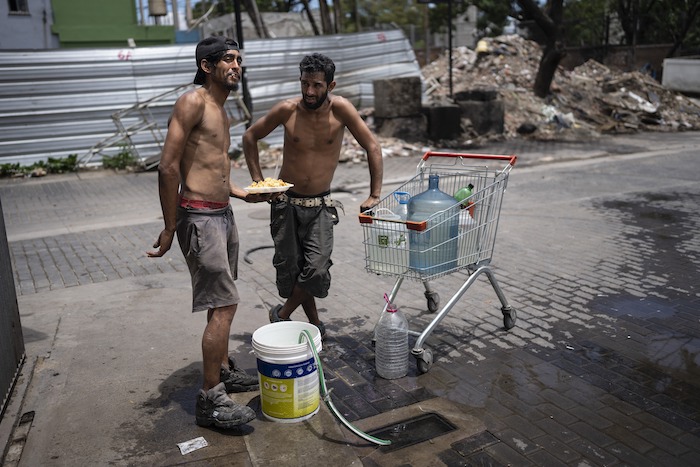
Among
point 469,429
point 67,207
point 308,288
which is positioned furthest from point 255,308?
point 67,207

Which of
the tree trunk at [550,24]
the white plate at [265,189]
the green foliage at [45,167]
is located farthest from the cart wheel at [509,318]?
the tree trunk at [550,24]

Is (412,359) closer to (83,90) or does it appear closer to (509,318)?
(509,318)

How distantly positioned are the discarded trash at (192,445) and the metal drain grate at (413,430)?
92cm

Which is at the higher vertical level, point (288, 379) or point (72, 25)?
point (72, 25)

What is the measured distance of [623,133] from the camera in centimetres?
1909

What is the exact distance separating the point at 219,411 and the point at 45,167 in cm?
1297

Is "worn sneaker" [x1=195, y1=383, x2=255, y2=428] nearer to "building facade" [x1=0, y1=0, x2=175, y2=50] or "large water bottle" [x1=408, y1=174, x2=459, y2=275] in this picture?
"large water bottle" [x1=408, y1=174, x2=459, y2=275]

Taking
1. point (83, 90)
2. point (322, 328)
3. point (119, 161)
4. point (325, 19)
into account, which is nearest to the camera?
point (322, 328)

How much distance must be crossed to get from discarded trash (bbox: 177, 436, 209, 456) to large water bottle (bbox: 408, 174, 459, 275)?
1.72 m

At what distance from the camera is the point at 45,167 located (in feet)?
47.7

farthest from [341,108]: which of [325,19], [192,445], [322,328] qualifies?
[325,19]

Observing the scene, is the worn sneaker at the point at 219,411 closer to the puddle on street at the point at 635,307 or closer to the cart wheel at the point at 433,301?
the cart wheel at the point at 433,301

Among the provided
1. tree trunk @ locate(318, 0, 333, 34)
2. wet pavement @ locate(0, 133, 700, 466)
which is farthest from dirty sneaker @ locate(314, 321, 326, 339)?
tree trunk @ locate(318, 0, 333, 34)

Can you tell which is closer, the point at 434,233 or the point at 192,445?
the point at 192,445
